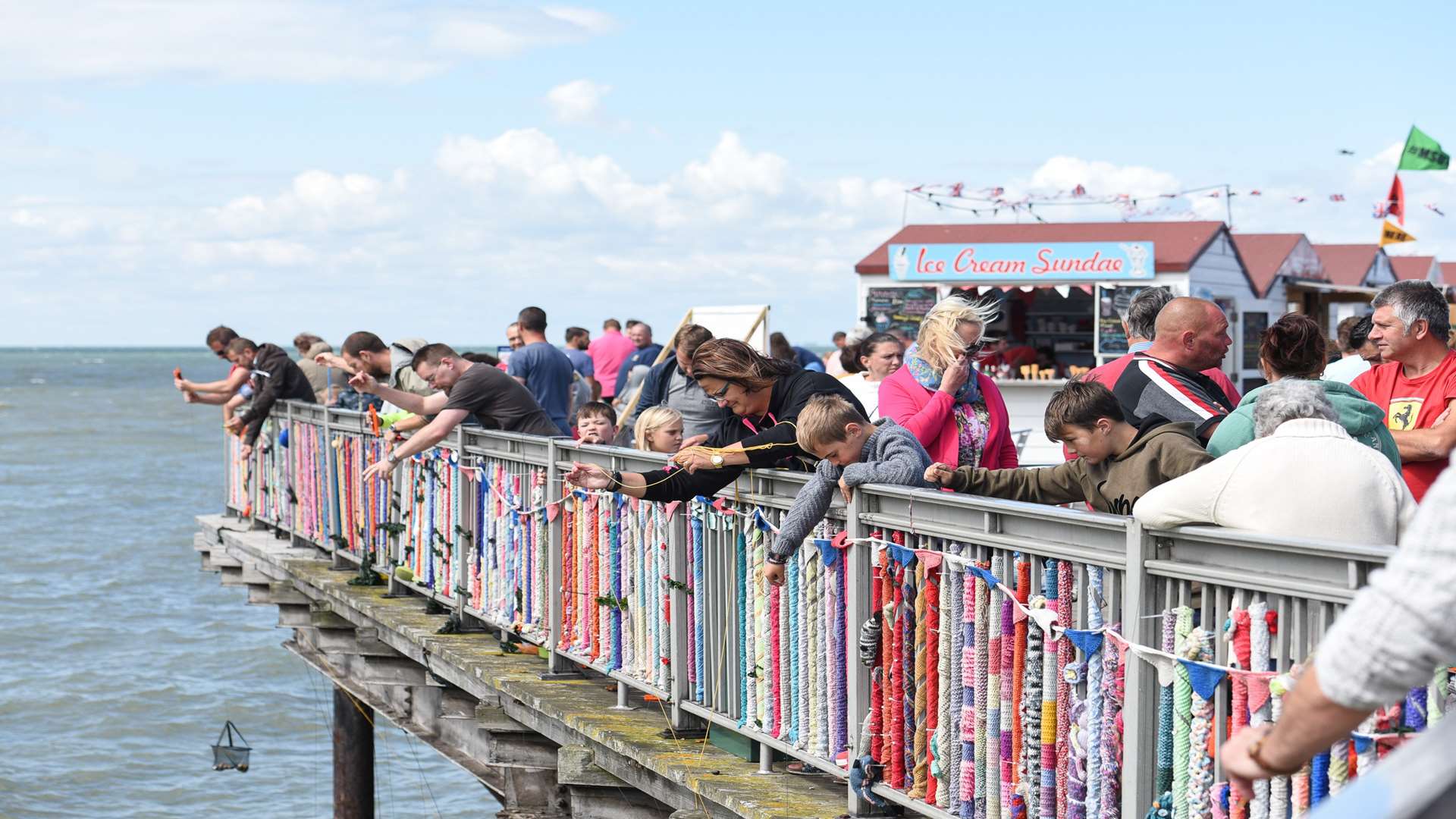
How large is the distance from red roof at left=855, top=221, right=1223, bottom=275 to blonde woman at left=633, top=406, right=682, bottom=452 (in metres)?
14.7

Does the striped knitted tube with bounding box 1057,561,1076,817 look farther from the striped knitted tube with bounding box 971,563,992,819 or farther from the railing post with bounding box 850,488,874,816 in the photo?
the railing post with bounding box 850,488,874,816

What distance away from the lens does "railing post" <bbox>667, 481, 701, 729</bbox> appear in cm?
634

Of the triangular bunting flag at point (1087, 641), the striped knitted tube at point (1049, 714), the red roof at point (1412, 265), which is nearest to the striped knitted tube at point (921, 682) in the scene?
the striped knitted tube at point (1049, 714)

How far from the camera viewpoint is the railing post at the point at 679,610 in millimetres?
6344

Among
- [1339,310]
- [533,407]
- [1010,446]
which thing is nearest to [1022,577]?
[1010,446]

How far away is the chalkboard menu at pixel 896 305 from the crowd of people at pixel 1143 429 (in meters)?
12.6

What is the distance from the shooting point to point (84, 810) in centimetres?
1575

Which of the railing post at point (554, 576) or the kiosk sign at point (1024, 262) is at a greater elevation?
the kiosk sign at point (1024, 262)

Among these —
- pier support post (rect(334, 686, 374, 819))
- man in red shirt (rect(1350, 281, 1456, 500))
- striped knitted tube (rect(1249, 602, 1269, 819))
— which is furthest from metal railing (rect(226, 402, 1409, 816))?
pier support post (rect(334, 686, 374, 819))

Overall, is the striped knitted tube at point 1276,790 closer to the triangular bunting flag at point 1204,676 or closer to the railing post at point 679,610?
the triangular bunting flag at point 1204,676

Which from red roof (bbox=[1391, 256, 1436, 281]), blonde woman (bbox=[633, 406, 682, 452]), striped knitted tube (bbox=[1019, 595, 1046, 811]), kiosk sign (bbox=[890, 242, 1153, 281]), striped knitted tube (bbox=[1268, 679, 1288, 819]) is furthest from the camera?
red roof (bbox=[1391, 256, 1436, 281])

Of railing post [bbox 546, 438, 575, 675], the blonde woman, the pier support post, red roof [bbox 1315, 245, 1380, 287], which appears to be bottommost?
the pier support post

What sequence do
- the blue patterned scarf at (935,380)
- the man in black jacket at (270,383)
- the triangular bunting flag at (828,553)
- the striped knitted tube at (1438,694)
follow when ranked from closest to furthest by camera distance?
the striped knitted tube at (1438,694), the triangular bunting flag at (828,553), the blue patterned scarf at (935,380), the man in black jacket at (270,383)

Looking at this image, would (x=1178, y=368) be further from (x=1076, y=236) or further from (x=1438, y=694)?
→ (x=1076, y=236)
